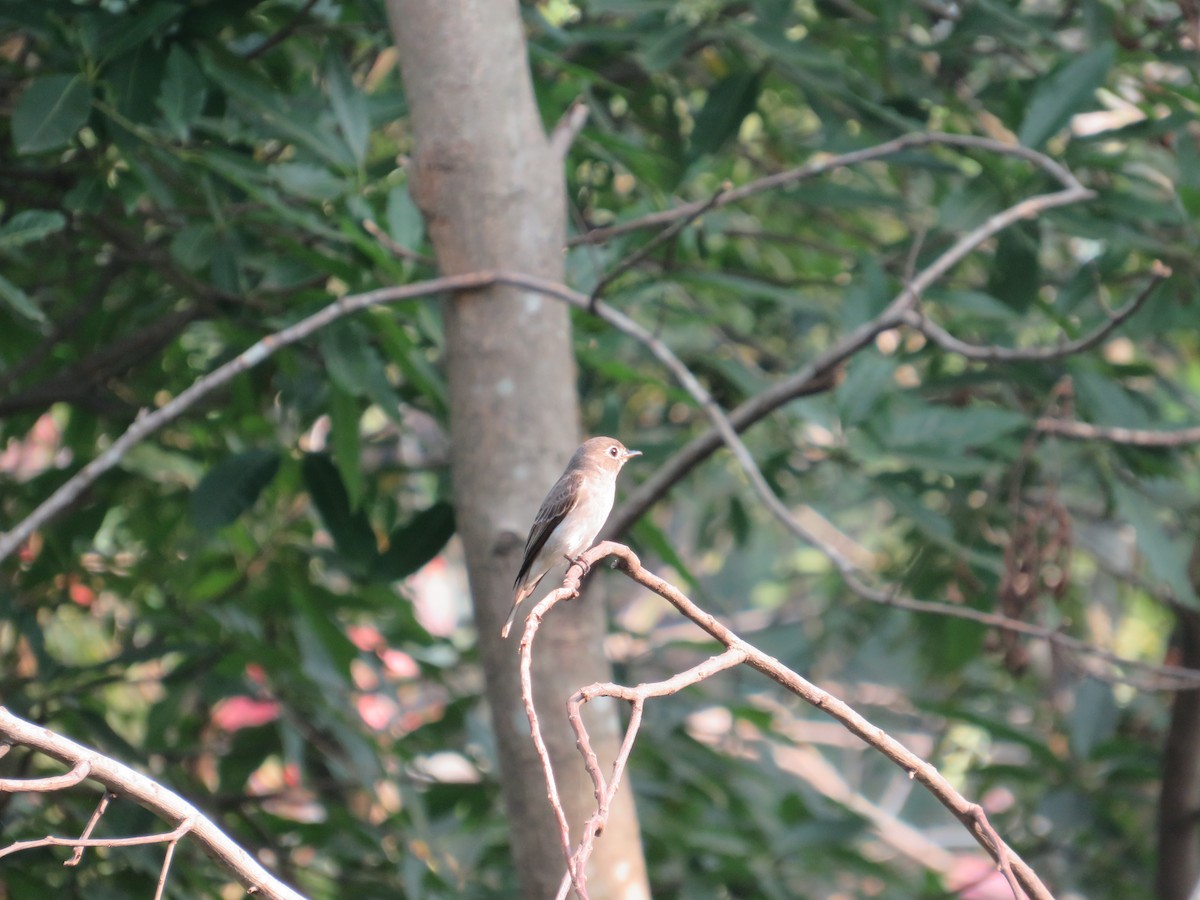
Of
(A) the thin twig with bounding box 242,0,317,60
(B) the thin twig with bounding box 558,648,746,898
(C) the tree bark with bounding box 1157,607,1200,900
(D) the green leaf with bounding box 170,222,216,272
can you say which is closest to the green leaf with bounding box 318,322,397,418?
(D) the green leaf with bounding box 170,222,216,272

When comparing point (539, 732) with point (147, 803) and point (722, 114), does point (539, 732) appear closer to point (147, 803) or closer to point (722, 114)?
point (147, 803)

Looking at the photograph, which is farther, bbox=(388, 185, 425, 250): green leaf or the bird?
bbox=(388, 185, 425, 250): green leaf

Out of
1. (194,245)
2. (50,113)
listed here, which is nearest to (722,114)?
(194,245)

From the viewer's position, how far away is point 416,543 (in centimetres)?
371

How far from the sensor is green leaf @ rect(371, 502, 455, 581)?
370 centimetres

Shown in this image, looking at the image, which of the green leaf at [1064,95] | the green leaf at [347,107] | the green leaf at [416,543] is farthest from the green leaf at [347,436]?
the green leaf at [1064,95]

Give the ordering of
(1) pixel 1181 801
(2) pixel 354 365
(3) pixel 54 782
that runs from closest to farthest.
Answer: (3) pixel 54 782 → (2) pixel 354 365 → (1) pixel 1181 801

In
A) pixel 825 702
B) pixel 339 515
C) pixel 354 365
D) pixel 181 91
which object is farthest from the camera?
pixel 339 515

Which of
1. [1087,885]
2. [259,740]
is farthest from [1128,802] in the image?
[259,740]

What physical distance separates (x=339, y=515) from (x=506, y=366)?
1000 mm

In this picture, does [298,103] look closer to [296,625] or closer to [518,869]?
[296,625]

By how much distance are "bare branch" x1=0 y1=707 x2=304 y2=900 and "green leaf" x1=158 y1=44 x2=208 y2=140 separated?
2108mm

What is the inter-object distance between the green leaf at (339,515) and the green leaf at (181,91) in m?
1.05

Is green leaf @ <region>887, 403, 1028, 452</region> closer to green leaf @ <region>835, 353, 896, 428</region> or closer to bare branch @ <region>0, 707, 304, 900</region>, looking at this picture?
green leaf @ <region>835, 353, 896, 428</region>
